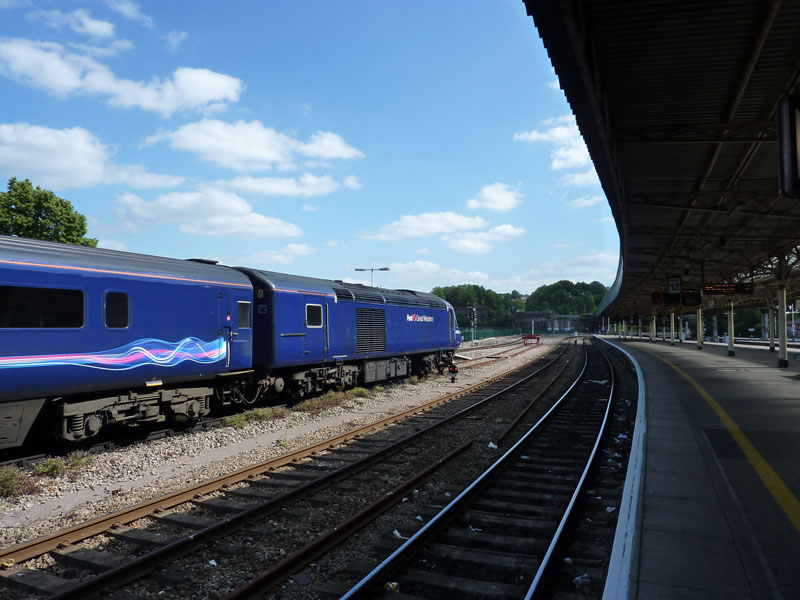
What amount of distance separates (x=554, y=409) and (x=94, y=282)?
39.3 ft

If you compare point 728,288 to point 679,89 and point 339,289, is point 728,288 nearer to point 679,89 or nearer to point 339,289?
point 339,289

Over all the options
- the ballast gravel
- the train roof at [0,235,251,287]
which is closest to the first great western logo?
the ballast gravel

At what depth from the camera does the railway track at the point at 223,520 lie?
5.43 metres

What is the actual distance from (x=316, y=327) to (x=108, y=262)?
21.8 feet

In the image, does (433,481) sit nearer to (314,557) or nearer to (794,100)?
(314,557)

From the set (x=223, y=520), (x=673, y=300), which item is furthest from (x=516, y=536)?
(x=673, y=300)

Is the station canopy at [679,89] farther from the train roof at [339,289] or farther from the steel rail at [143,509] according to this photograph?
the train roof at [339,289]

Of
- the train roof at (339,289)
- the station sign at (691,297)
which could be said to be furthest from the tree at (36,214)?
the station sign at (691,297)

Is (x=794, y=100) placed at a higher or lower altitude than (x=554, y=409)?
higher

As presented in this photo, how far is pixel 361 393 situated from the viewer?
1780cm

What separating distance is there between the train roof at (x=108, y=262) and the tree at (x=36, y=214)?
31.6 meters

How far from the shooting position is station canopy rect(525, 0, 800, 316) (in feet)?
22.1

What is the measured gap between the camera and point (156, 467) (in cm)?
934

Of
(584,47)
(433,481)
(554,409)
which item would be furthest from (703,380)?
(584,47)
